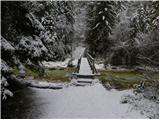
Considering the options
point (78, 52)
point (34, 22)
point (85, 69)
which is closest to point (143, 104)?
point (34, 22)

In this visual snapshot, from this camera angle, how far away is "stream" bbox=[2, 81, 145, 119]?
38.6ft

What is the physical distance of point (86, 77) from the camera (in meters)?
18.9

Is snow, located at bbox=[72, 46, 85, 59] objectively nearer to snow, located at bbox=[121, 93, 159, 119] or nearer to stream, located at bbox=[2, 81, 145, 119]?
stream, located at bbox=[2, 81, 145, 119]

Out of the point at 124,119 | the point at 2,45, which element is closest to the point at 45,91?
the point at 124,119

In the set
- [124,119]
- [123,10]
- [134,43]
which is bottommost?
[124,119]

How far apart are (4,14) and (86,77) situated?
9351mm

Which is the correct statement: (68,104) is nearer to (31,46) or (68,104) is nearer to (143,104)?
(143,104)

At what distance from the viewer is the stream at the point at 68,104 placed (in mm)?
11766

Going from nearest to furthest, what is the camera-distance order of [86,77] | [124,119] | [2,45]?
[2,45] < [124,119] < [86,77]

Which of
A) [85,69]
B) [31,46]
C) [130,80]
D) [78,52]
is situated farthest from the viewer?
[78,52]

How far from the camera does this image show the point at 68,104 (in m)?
13.3

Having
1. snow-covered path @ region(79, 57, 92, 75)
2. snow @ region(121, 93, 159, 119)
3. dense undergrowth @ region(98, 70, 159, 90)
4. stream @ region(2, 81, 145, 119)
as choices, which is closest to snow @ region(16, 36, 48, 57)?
→ stream @ region(2, 81, 145, 119)

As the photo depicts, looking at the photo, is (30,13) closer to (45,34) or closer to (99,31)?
(45,34)

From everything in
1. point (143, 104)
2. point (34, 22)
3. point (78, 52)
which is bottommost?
point (143, 104)
